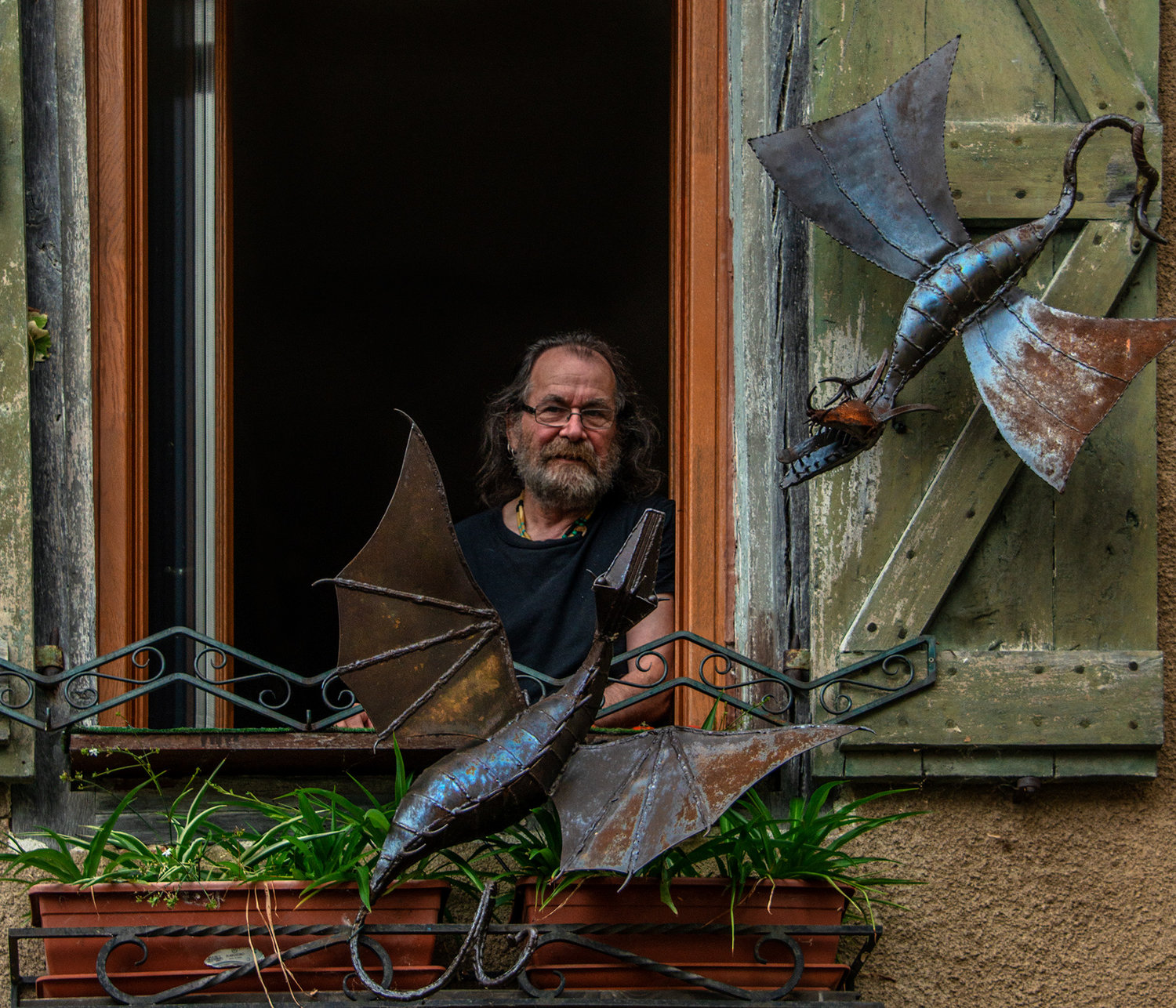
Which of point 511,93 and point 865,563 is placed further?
point 511,93

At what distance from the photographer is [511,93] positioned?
5715 millimetres

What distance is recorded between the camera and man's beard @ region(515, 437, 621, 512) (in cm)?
326

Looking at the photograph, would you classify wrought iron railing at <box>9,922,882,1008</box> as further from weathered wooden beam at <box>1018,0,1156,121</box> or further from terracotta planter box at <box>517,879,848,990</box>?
weathered wooden beam at <box>1018,0,1156,121</box>

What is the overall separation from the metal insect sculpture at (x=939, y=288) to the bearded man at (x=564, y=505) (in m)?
→ 0.80

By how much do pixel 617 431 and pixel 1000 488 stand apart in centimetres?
122

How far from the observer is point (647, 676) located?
2.73m

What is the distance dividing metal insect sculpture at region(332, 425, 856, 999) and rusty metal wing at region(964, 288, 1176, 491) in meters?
0.59

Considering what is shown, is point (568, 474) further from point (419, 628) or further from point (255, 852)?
point (255, 852)

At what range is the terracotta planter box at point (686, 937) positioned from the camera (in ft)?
6.69

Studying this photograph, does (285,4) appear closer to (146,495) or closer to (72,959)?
(146,495)

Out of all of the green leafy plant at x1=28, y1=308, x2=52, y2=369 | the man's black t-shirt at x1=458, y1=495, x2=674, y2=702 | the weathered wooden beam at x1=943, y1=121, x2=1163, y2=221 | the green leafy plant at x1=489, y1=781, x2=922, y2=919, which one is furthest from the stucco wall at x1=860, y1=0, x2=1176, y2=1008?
the green leafy plant at x1=28, y1=308, x2=52, y2=369

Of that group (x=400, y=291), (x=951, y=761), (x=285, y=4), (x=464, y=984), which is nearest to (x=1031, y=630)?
(x=951, y=761)

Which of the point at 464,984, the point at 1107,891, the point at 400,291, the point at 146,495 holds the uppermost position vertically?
the point at 400,291

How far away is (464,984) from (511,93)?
422 centimetres
